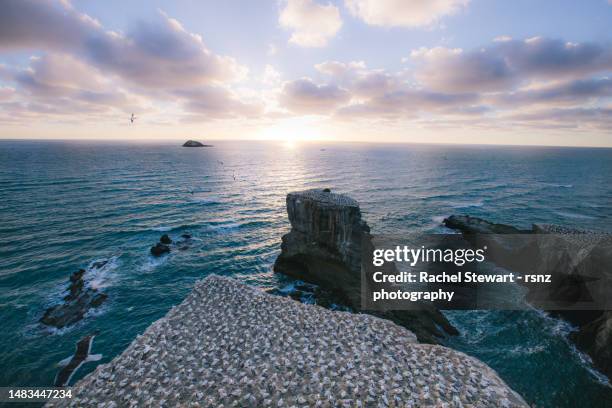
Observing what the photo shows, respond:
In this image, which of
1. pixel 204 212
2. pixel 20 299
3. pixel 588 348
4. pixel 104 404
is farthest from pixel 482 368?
pixel 204 212

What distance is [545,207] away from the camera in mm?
54469

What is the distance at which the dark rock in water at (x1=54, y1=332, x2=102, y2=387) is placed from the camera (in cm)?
1697

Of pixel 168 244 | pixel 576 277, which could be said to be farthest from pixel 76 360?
pixel 576 277

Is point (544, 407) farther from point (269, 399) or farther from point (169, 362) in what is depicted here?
point (169, 362)

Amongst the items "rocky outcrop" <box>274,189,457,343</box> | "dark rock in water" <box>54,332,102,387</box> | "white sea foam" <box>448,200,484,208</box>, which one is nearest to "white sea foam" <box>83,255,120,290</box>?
"dark rock in water" <box>54,332,102,387</box>

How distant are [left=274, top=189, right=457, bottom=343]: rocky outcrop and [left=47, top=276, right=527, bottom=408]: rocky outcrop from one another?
8995mm

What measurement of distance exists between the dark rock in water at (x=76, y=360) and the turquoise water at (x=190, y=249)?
0.47m

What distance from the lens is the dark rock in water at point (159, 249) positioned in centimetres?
3240

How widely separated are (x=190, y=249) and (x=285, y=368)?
87.6ft

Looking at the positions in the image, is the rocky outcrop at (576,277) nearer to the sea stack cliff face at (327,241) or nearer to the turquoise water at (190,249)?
the turquoise water at (190,249)

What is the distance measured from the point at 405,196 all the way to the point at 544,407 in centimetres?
4915

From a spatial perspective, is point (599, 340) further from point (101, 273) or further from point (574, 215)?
point (101, 273)

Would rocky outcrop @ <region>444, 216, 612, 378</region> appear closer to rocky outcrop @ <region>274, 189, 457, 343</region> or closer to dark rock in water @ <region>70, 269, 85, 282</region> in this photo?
rocky outcrop @ <region>274, 189, 457, 343</region>

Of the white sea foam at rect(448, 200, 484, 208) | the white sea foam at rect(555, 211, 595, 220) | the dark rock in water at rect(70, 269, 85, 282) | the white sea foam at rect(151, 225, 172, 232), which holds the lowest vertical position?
the dark rock in water at rect(70, 269, 85, 282)
